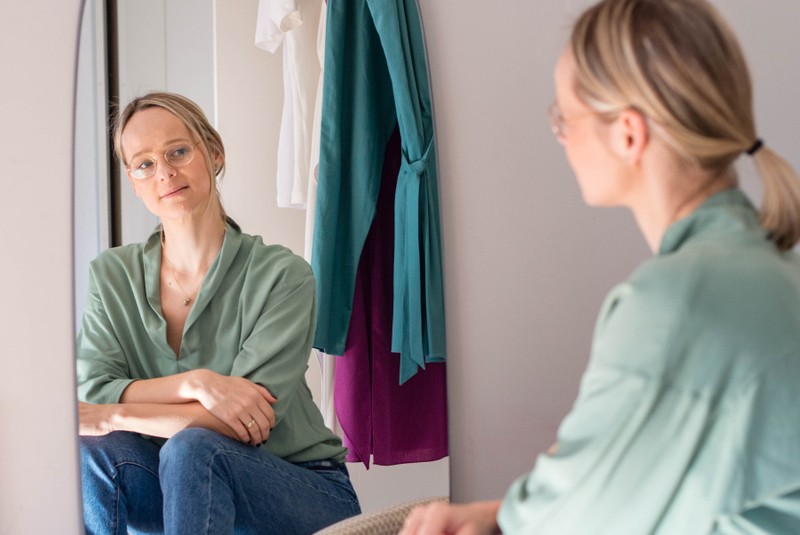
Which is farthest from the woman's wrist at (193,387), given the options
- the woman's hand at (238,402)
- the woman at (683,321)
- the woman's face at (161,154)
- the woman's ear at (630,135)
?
the woman's ear at (630,135)

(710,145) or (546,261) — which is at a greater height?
(710,145)

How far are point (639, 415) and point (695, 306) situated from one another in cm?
9

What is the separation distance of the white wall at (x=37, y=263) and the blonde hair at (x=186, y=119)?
10 centimetres

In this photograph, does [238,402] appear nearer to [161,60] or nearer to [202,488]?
[202,488]

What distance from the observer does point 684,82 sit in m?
0.74

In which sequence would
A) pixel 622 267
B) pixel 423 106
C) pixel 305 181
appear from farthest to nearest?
pixel 622 267
pixel 423 106
pixel 305 181

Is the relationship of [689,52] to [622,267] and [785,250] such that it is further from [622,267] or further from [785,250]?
[622,267]

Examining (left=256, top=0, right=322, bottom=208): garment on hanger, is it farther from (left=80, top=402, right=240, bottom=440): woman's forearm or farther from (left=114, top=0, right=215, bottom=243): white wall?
(left=80, top=402, right=240, bottom=440): woman's forearm

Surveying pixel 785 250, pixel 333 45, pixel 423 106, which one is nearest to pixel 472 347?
pixel 423 106

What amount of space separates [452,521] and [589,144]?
37 centimetres

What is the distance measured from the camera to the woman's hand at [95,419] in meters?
1.25

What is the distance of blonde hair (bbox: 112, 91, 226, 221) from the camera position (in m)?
1.22

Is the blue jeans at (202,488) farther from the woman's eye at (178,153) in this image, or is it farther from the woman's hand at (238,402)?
the woman's eye at (178,153)

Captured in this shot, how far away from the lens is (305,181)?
1.29 meters
